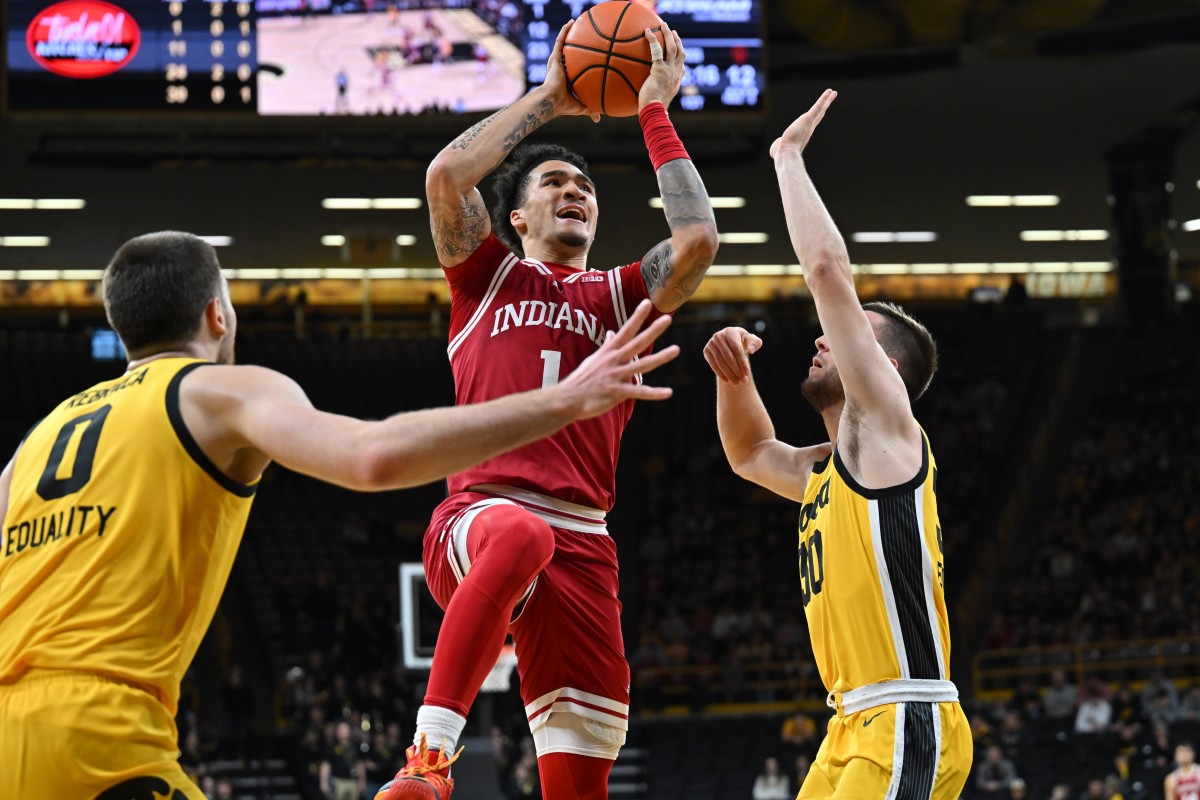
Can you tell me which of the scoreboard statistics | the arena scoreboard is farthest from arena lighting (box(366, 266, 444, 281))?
the arena scoreboard

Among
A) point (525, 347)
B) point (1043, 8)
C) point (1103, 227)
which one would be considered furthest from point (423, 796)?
point (1103, 227)

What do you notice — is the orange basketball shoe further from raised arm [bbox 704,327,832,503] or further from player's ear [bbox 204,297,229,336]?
raised arm [bbox 704,327,832,503]

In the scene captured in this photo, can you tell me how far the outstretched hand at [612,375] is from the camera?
10.2 feet

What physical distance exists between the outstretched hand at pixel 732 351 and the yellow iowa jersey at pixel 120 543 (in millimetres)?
2454

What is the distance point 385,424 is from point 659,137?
91.7 inches

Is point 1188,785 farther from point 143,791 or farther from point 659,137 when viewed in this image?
point 143,791

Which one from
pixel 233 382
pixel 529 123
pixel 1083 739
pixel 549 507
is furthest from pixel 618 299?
pixel 1083 739

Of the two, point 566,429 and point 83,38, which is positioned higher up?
point 83,38

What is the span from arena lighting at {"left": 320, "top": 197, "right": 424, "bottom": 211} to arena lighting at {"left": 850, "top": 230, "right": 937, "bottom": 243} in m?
8.48

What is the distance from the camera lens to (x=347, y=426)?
303cm

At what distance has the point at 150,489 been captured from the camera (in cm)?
321

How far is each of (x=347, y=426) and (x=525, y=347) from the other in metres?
2.05

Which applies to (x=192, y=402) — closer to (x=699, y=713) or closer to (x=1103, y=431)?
(x=699, y=713)

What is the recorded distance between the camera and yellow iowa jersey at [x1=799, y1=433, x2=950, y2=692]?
4.52 meters
